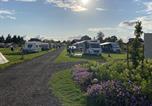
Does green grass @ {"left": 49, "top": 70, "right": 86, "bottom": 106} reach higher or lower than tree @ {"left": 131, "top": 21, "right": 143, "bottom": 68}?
lower

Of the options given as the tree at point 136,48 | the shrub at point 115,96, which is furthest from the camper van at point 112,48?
the shrub at point 115,96

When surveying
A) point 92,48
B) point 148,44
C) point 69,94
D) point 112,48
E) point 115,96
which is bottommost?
point 112,48

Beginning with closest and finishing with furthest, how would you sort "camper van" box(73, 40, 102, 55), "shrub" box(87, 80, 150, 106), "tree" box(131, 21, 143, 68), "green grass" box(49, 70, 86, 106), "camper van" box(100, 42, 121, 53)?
"shrub" box(87, 80, 150, 106), "green grass" box(49, 70, 86, 106), "tree" box(131, 21, 143, 68), "camper van" box(73, 40, 102, 55), "camper van" box(100, 42, 121, 53)

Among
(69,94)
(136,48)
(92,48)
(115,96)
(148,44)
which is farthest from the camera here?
(92,48)

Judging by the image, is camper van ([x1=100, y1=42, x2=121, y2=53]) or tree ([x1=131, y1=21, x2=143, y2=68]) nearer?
tree ([x1=131, y1=21, x2=143, y2=68])

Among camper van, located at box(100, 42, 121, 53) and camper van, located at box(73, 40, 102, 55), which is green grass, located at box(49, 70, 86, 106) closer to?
camper van, located at box(73, 40, 102, 55)

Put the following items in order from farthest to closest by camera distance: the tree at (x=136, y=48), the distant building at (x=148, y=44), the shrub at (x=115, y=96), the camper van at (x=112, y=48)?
1. the camper van at (x=112, y=48)
2. the distant building at (x=148, y=44)
3. the tree at (x=136, y=48)
4. the shrub at (x=115, y=96)

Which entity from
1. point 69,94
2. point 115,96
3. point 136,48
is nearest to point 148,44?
point 136,48

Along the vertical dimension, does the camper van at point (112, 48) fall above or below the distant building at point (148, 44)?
below

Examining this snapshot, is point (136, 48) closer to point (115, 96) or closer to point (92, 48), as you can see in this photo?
point (115, 96)

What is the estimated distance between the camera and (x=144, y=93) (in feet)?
35.8

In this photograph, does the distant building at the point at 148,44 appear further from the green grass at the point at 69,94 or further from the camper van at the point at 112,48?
the camper van at the point at 112,48

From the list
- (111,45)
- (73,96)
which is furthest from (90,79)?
(111,45)

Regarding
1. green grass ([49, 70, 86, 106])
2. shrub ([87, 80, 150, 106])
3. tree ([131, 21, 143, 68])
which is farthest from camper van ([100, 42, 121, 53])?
shrub ([87, 80, 150, 106])
